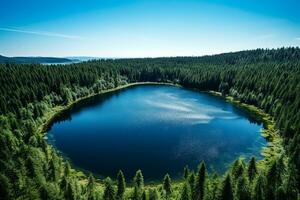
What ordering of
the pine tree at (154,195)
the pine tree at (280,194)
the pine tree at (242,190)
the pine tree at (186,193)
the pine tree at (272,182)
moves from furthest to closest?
the pine tree at (272,182), the pine tree at (280,194), the pine tree at (242,190), the pine tree at (154,195), the pine tree at (186,193)

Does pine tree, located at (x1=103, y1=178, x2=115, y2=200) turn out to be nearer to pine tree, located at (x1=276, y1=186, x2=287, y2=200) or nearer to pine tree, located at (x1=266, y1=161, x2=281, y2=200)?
pine tree, located at (x1=266, y1=161, x2=281, y2=200)

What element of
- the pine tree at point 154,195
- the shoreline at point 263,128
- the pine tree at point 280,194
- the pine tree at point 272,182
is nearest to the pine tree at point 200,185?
the pine tree at point 154,195

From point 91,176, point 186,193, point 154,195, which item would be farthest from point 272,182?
point 91,176

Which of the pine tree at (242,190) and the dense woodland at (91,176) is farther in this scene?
the dense woodland at (91,176)

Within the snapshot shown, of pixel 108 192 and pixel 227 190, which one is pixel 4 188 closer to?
pixel 108 192

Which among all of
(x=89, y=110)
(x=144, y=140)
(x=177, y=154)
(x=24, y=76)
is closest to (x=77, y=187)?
(x=177, y=154)

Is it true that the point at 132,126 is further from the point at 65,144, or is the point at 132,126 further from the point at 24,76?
the point at 24,76

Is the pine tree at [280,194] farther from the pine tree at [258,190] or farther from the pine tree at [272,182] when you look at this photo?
the pine tree at [258,190]
